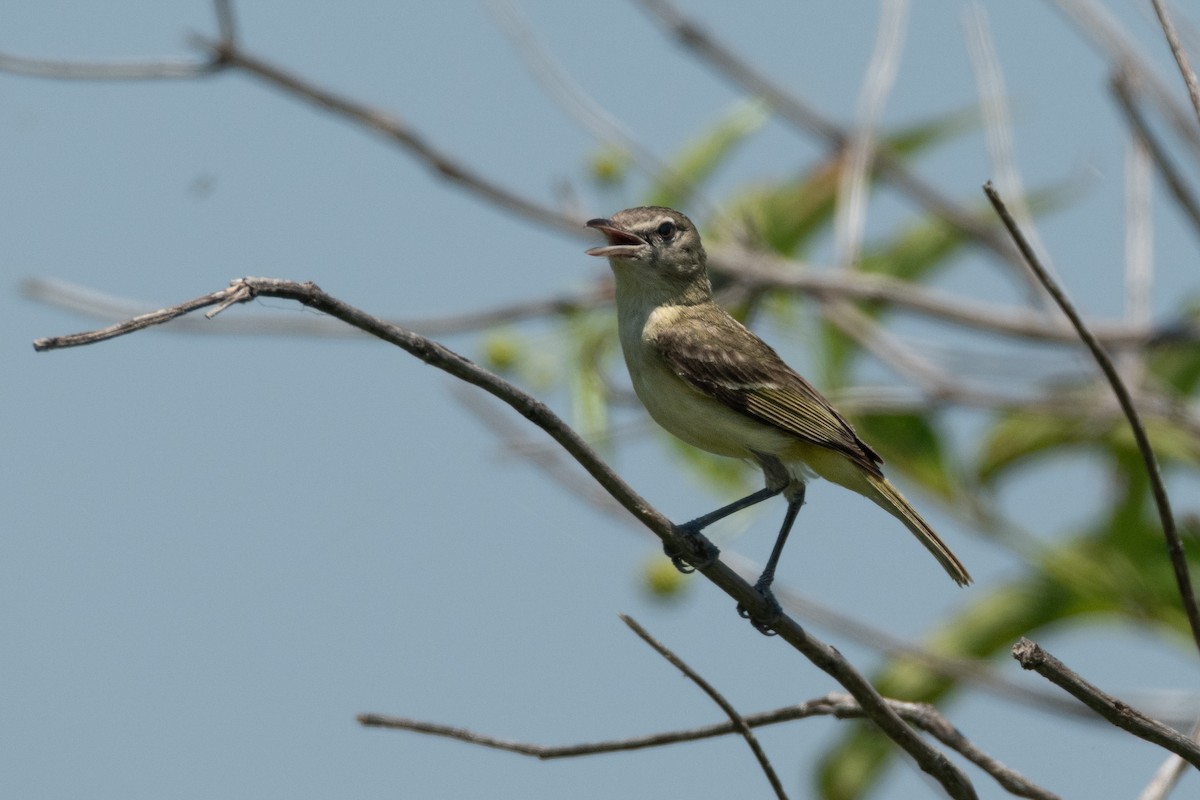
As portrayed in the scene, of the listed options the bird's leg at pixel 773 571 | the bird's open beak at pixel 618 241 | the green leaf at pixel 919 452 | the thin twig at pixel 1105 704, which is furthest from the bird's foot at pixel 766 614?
the green leaf at pixel 919 452

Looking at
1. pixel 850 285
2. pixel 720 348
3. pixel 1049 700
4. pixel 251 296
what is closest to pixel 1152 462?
pixel 251 296

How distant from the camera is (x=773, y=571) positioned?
5.11 m

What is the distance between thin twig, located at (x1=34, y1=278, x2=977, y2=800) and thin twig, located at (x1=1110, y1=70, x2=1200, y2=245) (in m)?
1.45

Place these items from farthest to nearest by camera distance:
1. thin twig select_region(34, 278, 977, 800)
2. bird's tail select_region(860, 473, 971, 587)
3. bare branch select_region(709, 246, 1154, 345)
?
bare branch select_region(709, 246, 1154, 345) → bird's tail select_region(860, 473, 971, 587) → thin twig select_region(34, 278, 977, 800)

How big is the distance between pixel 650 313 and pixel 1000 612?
265 centimetres

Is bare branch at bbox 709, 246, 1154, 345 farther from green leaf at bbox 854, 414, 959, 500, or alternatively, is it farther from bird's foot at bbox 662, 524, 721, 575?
bird's foot at bbox 662, 524, 721, 575

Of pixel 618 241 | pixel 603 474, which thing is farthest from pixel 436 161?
pixel 603 474

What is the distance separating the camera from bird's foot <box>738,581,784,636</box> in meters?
3.75

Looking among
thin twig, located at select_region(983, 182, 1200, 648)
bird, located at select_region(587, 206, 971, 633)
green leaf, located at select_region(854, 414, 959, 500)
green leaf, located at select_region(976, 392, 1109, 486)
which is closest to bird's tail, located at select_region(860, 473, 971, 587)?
bird, located at select_region(587, 206, 971, 633)

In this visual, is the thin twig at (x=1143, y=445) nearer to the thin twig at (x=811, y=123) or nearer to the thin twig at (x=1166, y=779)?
the thin twig at (x=1166, y=779)

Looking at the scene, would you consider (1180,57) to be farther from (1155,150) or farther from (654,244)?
(654,244)

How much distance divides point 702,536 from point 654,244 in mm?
1987

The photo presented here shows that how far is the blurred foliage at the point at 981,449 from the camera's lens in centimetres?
655

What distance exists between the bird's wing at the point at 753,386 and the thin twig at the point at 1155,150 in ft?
5.08
